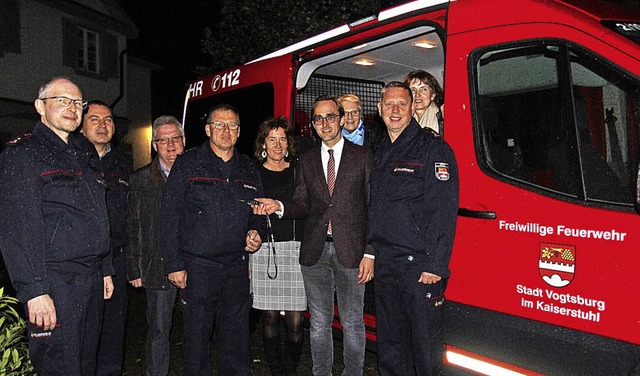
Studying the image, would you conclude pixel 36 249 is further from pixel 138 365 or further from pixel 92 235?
pixel 138 365

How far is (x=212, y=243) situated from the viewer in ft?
10.8

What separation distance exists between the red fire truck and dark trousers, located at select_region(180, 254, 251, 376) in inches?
48.6

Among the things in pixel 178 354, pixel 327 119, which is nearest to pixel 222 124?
pixel 327 119

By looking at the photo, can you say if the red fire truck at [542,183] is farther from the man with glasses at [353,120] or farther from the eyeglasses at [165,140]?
the eyeglasses at [165,140]

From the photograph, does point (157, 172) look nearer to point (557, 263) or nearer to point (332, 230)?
point (332, 230)

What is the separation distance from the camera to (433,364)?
2.99m

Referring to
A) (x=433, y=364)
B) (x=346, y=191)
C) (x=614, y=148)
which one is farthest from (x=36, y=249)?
(x=614, y=148)

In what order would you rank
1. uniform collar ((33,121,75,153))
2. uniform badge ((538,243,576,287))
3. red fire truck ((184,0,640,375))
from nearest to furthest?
red fire truck ((184,0,640,375)) < uniform badge ((538,243,576,287)) < uniform collar ((33,121,75,153))

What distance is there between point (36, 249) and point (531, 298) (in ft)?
7.58

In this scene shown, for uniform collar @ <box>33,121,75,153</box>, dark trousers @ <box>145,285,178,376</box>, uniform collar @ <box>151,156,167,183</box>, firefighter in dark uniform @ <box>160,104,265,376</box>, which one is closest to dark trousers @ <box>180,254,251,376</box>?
firefighter in dark uniform @ <box>160,104,265,376</box>

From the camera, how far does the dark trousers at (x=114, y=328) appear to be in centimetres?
362

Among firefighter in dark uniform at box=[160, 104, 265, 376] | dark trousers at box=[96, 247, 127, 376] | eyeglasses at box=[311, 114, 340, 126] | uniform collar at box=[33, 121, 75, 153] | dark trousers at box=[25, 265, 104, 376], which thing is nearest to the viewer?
dark trousers at box=[25, 265, 104, 376]

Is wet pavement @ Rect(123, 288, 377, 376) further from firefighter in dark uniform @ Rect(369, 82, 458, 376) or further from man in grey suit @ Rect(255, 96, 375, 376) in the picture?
firefighter in dark uniform @ Rect(369, 82, 458, 376)

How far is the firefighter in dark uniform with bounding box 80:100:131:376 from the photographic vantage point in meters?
3.63
